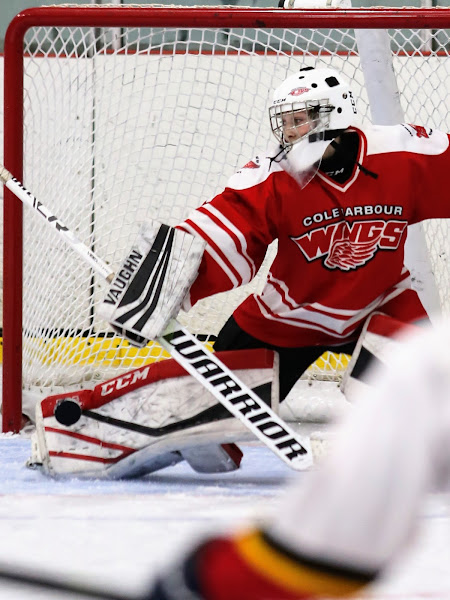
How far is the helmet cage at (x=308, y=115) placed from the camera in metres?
2.05

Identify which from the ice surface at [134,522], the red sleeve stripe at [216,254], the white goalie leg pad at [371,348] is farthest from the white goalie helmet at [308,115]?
the ice surface at [134,522]

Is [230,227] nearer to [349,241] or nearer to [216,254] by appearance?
[216,254]

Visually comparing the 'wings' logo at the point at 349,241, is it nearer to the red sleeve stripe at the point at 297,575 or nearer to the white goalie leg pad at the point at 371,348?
the white goalie leg pad at the point at 371,348

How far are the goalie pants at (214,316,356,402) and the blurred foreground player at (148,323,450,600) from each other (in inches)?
62.8

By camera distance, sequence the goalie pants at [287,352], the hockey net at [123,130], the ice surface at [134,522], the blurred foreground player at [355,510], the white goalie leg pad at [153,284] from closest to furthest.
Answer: the blurred foreground player at [355,510] → the ice surface at [134,522] → the white goalie leg pad at [153,284] → the goalie pants at [287,352] → the hockey net at [123,130]

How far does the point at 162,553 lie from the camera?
4.91ft

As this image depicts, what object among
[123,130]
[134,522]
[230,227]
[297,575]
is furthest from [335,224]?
[123,130]

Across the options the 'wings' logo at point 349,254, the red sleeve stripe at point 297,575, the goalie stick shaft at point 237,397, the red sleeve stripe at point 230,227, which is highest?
the red sleeve stripe at point 230,227

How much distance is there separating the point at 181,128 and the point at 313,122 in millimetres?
1488

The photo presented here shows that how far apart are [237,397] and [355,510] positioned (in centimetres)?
147

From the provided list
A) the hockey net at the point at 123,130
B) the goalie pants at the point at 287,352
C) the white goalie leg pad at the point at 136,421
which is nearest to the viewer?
the white goalie leg pad at the point at 136,421

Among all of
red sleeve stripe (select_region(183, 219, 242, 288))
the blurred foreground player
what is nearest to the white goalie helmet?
red sleeve stripe (select_region(183, 219, 242, 288))

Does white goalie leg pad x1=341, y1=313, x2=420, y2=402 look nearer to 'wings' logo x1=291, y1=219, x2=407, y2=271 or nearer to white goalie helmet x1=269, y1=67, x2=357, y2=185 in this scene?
'wings' logo x1=291, y1=219, x2=407, y2=271

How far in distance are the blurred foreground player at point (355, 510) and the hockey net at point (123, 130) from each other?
205 centimetres
